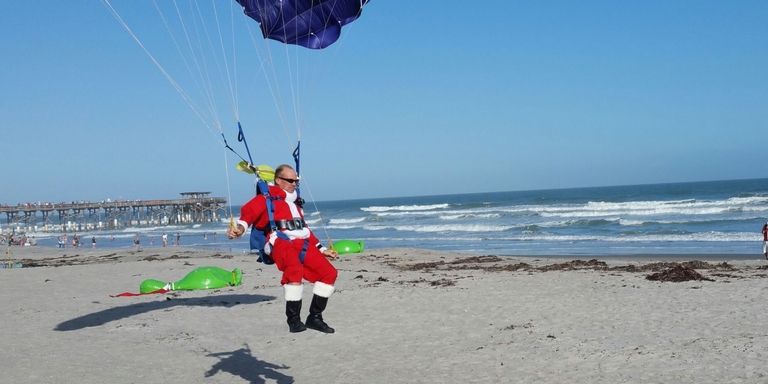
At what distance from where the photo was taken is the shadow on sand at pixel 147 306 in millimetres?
10703

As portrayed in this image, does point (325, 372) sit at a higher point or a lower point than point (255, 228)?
lower

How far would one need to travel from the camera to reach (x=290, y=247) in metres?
6.12

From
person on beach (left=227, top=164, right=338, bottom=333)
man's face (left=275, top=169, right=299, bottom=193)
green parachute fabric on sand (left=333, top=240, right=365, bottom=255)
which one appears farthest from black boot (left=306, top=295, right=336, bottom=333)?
green parachute fabric on sand (left=333, top=240, right=365, bottom=255)

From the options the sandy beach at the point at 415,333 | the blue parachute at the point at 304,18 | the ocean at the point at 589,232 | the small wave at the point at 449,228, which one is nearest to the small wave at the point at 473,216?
the ocean at the point at 589,232

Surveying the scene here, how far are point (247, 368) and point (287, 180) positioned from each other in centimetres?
258

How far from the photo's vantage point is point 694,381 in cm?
635

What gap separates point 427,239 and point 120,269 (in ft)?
71.3

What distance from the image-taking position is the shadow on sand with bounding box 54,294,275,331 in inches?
421

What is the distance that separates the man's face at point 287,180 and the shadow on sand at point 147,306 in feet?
18.6

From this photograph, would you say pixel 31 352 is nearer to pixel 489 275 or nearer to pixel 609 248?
pixel 489 275

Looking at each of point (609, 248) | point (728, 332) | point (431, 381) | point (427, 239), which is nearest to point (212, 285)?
point (431, 381)

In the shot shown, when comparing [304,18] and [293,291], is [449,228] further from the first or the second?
[293,291]

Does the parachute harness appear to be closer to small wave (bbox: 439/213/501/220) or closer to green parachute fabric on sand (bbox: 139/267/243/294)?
green parachute fabric on sand (bbox: 139/267/243/294)

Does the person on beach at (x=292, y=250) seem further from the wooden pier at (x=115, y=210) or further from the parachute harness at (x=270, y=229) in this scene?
the wooden pier at (x=115, y=210)
